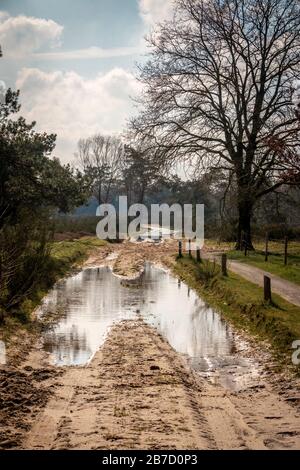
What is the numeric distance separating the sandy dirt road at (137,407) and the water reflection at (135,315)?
2.77 ft

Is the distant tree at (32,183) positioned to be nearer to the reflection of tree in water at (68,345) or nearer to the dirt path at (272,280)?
the reflection of tree in water at (68,345)

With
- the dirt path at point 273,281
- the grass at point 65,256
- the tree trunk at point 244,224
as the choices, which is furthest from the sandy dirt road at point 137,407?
the tree trunk at point 244,224

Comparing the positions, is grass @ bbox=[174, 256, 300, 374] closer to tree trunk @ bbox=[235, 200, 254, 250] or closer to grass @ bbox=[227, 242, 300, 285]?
grass @ bbox=[227, 242, 300, 285]

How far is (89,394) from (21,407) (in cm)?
131

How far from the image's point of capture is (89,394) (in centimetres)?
1017

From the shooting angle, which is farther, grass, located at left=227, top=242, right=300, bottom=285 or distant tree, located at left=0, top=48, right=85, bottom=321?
grass, located at left=227, top=242, right=300, bottom=285

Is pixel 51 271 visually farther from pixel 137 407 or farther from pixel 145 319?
pixel 137 407

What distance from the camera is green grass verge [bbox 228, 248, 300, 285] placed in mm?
23400

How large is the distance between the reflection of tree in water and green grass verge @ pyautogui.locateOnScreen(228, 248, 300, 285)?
9882 millimetres

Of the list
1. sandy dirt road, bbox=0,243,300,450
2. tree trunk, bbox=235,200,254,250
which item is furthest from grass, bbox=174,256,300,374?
tree trunk, bbox=235,200,254,250

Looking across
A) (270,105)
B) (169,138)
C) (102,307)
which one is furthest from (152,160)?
(102,307)

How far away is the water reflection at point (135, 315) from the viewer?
1378 centimetres

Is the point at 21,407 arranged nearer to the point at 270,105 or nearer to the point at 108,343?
the point at 108,343

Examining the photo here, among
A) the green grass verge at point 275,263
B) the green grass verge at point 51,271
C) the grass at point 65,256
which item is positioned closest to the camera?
the green grass verge at point 51,271
